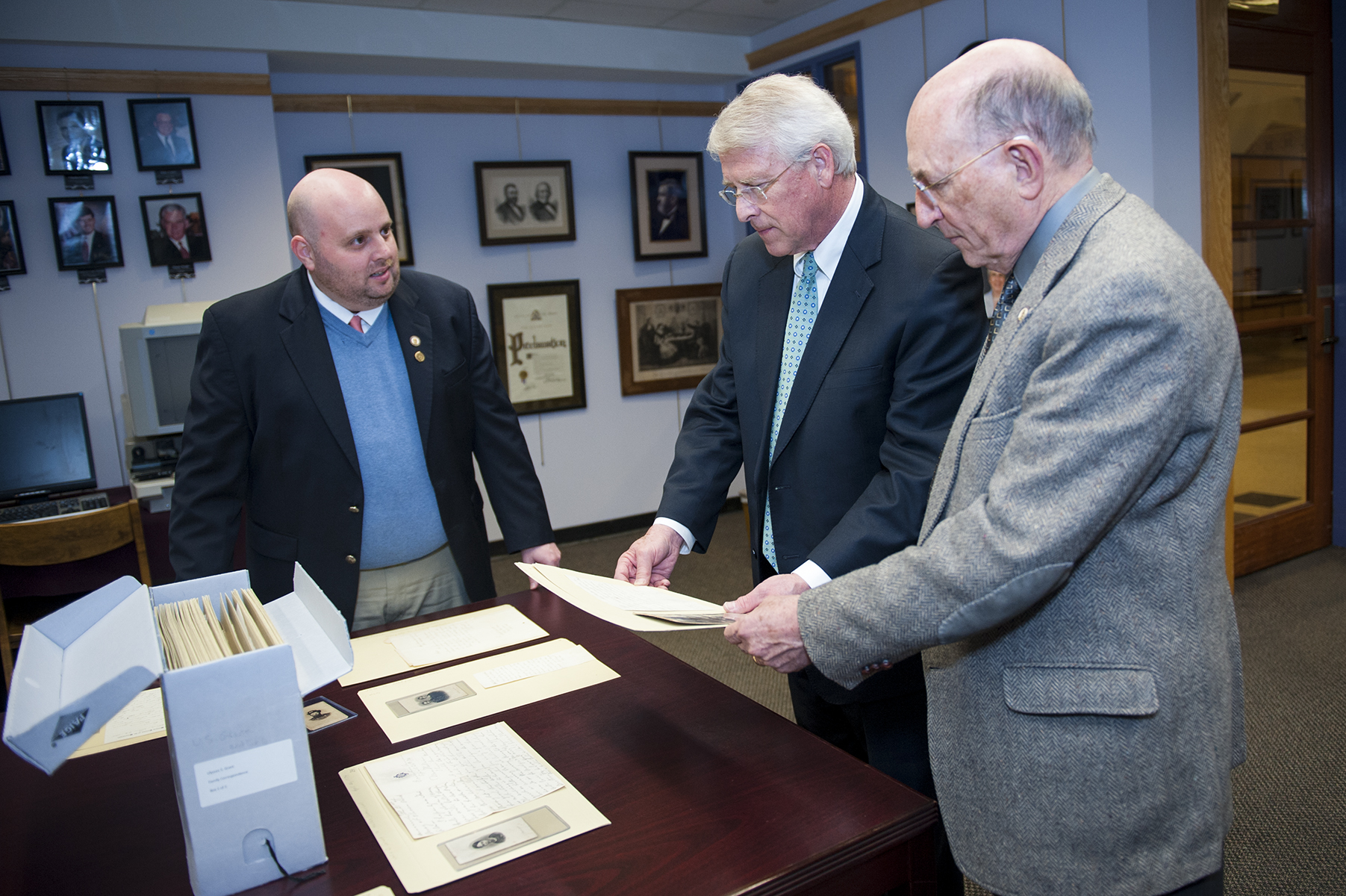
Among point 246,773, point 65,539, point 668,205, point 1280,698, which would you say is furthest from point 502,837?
point 668,205

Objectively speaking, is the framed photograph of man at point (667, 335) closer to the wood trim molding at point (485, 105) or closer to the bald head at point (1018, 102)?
the wood trim molding at point (485, 105)

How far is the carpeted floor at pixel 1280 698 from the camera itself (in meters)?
2.36

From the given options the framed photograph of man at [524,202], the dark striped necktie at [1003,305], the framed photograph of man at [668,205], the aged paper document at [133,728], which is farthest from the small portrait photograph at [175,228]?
the dark striped necktie at [1003,305]

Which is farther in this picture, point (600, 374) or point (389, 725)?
point (600, 374)

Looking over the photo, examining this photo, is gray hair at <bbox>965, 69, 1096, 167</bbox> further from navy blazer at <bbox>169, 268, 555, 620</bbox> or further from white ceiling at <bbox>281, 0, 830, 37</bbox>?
white ceiling at <bbox>281, 0, 830, 37</bbox>

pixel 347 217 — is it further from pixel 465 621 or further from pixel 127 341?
pixel 127 341

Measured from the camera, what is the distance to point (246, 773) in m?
1.00

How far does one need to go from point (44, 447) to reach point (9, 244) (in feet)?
3.46

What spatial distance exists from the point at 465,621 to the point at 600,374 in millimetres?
4245

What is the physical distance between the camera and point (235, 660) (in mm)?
964

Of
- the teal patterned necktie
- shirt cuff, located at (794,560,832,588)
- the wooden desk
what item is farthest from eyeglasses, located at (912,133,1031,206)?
the wooden desk

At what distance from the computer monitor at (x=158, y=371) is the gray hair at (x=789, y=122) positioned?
9.58 feet

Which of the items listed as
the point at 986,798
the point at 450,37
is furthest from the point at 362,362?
the point at 450,37

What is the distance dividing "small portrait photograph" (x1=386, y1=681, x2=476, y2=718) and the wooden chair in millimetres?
2287
